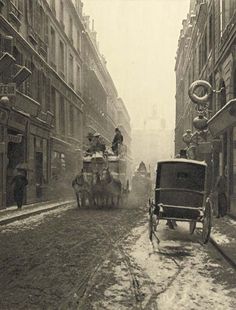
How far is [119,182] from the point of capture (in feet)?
60.4

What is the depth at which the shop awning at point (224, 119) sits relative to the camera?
14.2 m

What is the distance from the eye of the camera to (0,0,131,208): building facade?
18203mm

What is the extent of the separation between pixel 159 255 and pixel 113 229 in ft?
12.3

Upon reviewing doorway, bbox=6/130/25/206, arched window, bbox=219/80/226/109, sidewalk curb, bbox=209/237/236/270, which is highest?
arched window, bbox=219/80/226/109

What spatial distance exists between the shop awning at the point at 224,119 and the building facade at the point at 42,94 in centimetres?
730

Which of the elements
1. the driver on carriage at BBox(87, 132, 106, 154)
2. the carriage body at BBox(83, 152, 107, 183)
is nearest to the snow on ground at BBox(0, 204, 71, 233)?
the carriage body at BBox(83, 152, 107, 183)

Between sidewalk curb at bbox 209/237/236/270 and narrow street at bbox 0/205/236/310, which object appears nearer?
narrow street at bbox 0/205/236/310

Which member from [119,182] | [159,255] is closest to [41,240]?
[159,255]

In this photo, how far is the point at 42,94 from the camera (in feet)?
80.5

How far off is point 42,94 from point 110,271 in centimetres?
1889

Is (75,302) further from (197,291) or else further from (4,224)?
(4,224)

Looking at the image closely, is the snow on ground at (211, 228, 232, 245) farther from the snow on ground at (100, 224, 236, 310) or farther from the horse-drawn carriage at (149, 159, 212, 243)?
the snow on ground at (100, 224, 236, 310)

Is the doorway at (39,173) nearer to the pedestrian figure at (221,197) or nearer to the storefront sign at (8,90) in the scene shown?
the storefront sign at (8,90)

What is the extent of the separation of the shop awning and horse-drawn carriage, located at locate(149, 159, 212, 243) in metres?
4.43
